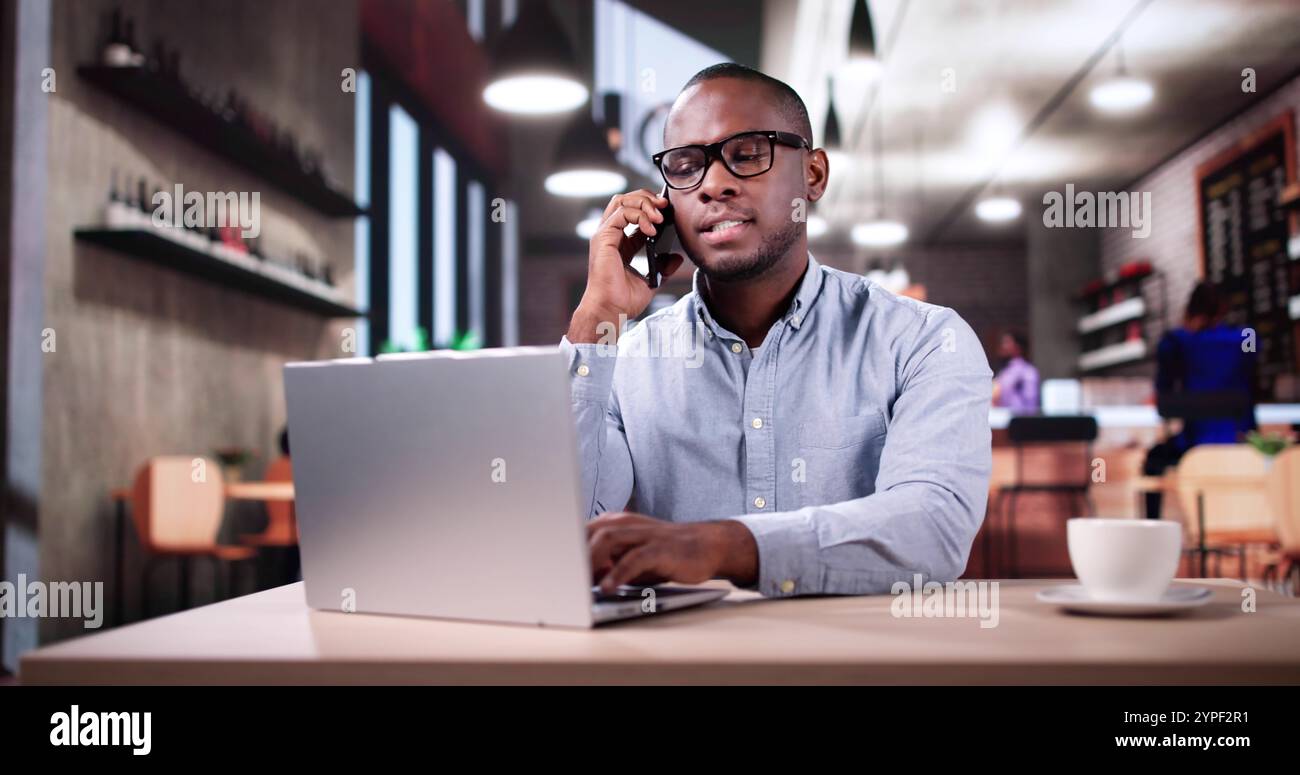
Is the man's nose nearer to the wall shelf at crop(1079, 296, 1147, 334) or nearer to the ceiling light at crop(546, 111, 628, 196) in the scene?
the ceiling light at crop(546, 111, 628, 196)

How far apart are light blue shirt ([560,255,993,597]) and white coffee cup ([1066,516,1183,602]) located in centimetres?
22

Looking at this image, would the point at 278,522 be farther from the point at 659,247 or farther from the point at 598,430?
the point at 598,430

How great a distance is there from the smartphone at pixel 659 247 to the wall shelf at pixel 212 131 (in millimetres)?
3223

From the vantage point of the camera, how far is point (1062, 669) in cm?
73

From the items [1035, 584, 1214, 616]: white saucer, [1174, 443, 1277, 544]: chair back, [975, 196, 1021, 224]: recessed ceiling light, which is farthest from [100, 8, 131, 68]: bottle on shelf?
[975, 196, 1021, 224]: recessed ceiling light

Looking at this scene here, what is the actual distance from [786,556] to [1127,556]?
316 mm

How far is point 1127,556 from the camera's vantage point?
98 cm

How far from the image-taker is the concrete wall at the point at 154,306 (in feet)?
13.1

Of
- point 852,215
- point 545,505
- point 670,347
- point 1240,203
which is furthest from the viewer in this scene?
point 852,215

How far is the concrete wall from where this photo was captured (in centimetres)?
399

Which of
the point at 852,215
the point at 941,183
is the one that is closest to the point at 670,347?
the point at 941,183

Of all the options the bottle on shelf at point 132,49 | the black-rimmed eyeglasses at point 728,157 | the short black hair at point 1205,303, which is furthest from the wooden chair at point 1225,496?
the bottle on shelf at point 132,49
